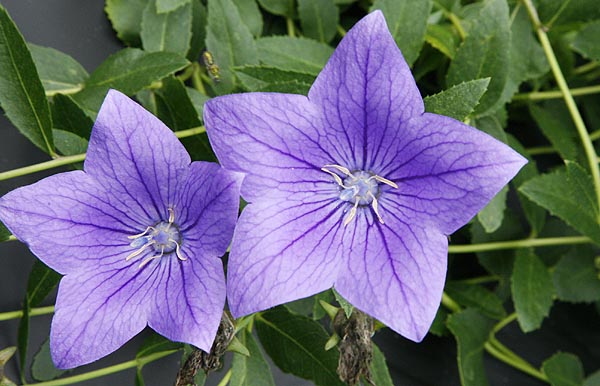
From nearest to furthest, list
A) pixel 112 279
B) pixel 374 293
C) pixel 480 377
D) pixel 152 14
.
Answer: pixel 374 293, pixel 112 279, pixel 152 14, pixel 480 377

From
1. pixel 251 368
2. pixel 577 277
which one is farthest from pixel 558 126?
pixel 251 368

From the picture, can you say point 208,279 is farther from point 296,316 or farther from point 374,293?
point 296,316

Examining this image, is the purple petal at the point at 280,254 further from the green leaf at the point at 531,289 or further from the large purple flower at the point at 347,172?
the green leaf at the point at 531,289

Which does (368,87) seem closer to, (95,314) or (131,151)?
(131,151)

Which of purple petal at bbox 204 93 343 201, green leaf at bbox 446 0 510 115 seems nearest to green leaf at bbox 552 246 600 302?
green leaf at bbox 446 0 510 115

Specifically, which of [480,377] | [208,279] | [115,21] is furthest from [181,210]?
[480,377]

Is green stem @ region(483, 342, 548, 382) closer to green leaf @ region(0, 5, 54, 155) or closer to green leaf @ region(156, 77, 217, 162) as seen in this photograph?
green leaf @ region(156, 77, 217, 162)
